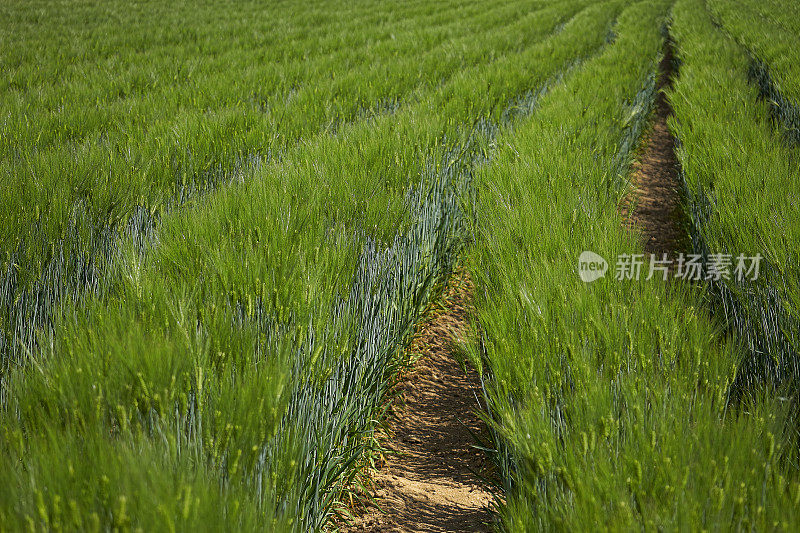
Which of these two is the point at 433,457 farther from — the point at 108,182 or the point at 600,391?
the point at 108,182

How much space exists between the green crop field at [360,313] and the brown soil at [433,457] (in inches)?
3.2

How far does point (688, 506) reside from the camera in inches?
32.3

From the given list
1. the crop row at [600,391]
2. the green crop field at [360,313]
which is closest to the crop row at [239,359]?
the green crop field at [360,313]

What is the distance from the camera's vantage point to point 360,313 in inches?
62.9

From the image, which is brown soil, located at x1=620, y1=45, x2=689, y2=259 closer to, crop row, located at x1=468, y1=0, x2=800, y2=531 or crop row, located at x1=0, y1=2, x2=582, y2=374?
crop row, located at x1=468, y1=0, x2=800, y2=531

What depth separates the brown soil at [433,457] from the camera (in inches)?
54.9

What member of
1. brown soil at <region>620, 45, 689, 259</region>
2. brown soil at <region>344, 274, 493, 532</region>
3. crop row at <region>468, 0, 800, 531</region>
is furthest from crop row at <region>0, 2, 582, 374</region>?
brown soil at <region>620, 45, 689, 259</region>

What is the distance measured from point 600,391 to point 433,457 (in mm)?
716

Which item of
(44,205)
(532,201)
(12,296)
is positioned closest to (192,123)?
(44,205)

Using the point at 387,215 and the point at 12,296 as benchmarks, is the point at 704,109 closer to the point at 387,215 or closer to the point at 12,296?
the point at 387,215

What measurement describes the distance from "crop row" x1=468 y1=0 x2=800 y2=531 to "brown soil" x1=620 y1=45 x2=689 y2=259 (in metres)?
0.42

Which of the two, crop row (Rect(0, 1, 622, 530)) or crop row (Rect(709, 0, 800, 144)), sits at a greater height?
crop row (Rect(709, 0, 800, 144))

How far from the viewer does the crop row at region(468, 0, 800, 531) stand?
2.80 ft

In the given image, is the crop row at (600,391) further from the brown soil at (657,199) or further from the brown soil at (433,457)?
the brown soil at (657,199)
